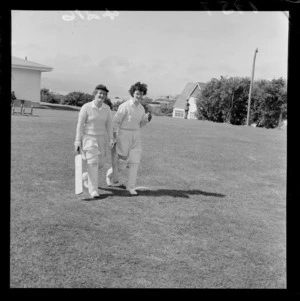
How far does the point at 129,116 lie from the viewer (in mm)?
5766

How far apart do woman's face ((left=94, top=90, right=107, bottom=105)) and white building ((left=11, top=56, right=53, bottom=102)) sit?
1576 mm

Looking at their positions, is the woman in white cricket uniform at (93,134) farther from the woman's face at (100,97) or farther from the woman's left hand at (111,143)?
the woman's left hand at (111,143)

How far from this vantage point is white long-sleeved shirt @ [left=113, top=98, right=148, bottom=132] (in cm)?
575

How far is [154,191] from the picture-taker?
610 centimetres

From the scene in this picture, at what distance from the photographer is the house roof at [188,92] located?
12.2 feet

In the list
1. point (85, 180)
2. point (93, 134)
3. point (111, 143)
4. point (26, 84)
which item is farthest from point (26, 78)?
point (85, 180)

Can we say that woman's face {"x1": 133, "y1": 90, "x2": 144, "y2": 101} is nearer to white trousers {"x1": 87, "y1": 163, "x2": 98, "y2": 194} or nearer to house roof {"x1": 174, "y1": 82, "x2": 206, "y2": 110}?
white trousers {"x1": 87, "y1": 163, "x2": 98, "y2": 194}

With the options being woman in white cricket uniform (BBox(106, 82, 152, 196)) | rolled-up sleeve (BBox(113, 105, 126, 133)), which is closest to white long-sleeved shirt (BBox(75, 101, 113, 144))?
rolled-up sleeve (BBox(113, 105, 126, 133))

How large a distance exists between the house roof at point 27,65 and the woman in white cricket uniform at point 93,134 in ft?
6.58

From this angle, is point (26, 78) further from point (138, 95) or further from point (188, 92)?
point (138, 95)

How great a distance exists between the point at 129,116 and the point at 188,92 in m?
2.12
